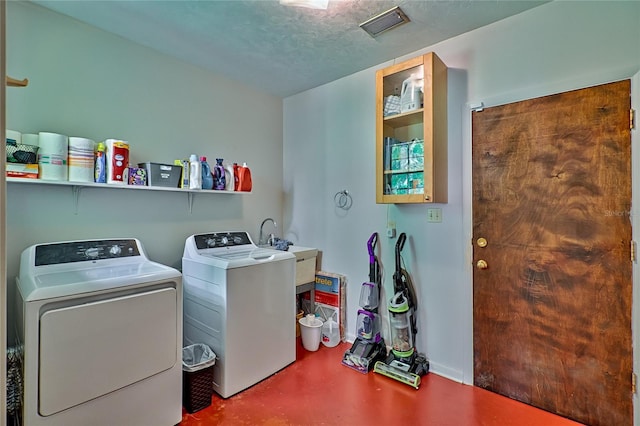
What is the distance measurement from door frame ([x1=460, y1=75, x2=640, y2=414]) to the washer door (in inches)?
78.5

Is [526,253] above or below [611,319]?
above

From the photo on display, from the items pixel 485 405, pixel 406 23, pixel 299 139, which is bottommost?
pixel 485 405

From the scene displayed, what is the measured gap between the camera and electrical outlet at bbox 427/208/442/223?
2.44 meters

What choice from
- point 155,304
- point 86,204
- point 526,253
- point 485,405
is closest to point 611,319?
point 526,253

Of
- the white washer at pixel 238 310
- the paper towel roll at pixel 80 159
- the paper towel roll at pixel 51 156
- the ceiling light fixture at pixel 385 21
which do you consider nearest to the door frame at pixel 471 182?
the ceiling light fixture at pixel 385 21

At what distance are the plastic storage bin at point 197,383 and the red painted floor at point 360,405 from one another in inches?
2.2

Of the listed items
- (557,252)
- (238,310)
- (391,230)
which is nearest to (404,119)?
(391,230)

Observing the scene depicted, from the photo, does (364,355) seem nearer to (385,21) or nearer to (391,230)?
(391,230)

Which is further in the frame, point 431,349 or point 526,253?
point 431,349

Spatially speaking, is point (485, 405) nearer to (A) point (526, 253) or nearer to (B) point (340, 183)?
(A) point (526, 253)

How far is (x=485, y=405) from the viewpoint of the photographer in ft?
6.82

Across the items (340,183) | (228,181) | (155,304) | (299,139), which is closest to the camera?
(155,304)

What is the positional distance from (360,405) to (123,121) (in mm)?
2609

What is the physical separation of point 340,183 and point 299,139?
75 cm
